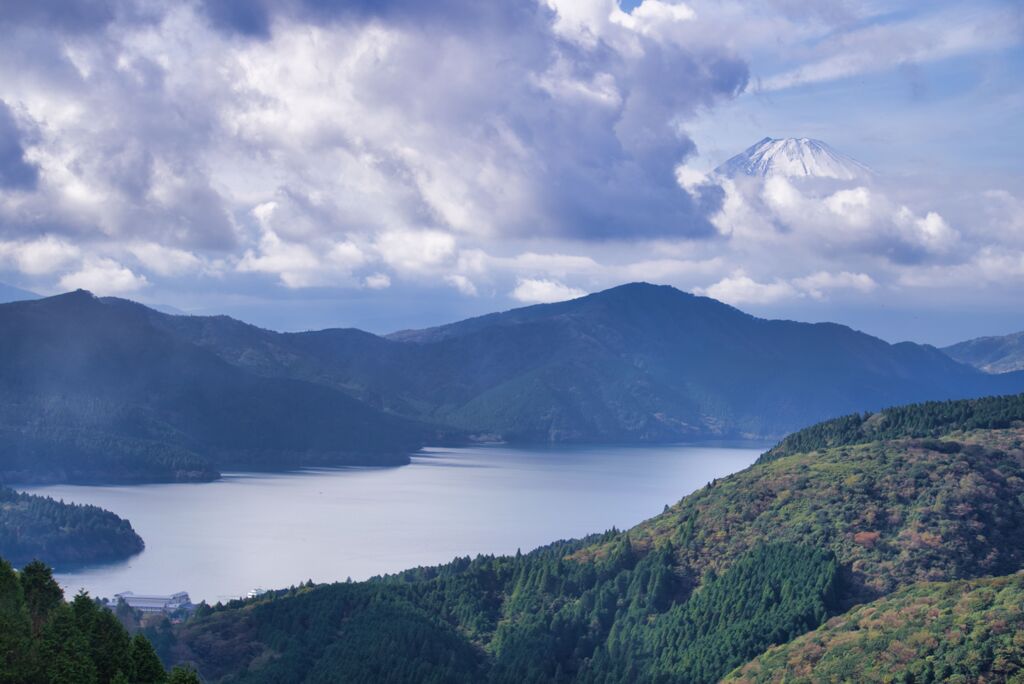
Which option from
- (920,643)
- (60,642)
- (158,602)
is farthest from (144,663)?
(158,602)

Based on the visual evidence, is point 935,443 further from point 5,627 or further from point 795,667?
point 5,627

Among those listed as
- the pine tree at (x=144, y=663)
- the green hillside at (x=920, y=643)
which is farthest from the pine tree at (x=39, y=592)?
the green hillside at (x=920, y=643)

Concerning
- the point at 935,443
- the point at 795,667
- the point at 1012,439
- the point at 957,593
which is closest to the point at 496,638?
the point at 795,667

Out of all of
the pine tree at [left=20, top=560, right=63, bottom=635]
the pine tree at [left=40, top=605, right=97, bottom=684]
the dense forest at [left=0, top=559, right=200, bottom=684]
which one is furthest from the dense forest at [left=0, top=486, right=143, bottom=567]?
the pine tree at [left=40, top=605, right=97, bottom=684]

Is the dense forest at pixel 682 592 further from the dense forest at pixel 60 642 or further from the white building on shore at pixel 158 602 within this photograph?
the dense forest at pixel 60 642

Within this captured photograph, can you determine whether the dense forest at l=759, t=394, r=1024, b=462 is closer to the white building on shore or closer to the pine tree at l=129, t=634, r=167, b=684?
the white building on shore

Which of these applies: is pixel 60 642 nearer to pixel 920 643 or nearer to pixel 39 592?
pixel 39 592
